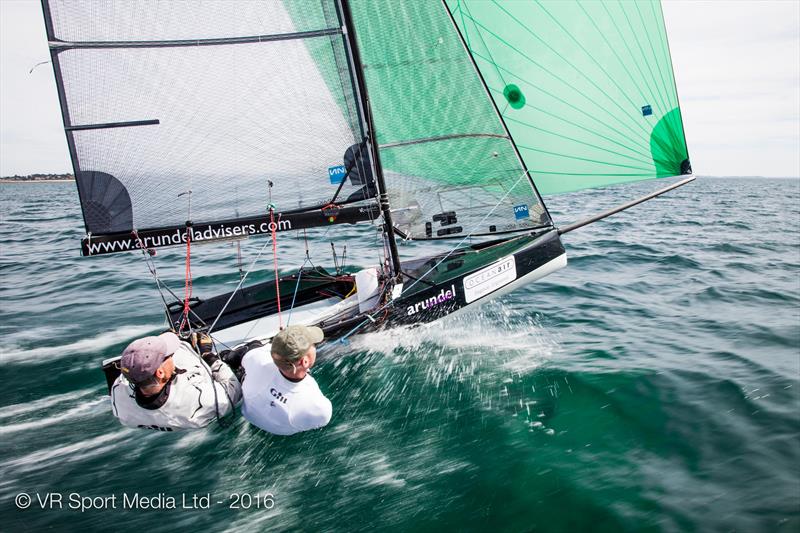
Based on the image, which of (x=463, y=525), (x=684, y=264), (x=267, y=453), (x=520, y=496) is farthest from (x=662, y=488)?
(x=684, y=264)

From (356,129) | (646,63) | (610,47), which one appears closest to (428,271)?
(356,129)

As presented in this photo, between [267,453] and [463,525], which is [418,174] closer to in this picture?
[267,453]

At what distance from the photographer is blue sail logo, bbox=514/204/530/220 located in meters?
5.31

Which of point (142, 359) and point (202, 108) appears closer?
point (142, 359)

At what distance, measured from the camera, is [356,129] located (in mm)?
4516

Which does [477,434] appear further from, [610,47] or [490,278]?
[610,47]

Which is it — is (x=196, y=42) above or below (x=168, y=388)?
above

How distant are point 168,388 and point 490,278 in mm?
3039

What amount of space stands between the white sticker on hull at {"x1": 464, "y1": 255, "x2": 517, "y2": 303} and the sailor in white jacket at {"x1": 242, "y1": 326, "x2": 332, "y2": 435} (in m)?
2.12

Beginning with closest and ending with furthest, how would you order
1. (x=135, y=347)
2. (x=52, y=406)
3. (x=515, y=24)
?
(x=135, y=347), (x=52, y=406), (x=515, y=24)

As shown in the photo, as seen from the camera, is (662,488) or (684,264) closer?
(662,488)

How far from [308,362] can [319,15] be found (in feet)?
10.5

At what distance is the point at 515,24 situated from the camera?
502 centimetres

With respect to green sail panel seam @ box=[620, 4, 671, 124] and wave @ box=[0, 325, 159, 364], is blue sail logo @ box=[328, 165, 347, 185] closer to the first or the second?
wave @ box=[0, 325, 159, 364]
